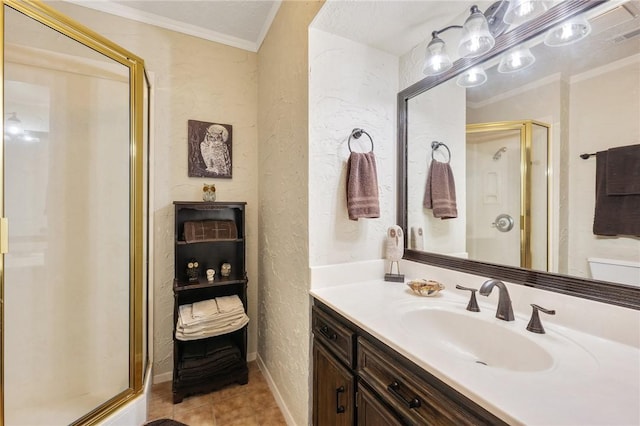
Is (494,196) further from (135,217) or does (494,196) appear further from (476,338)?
(135,217)

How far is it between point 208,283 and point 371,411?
1304 millimetres

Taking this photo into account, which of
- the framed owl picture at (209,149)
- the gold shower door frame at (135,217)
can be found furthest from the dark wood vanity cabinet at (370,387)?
the framed owl picture at (209,149)

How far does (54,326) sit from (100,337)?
0.75 feet

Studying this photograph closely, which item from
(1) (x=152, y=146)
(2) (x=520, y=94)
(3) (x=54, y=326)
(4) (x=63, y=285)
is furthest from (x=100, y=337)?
(2) (x=520, y=94)

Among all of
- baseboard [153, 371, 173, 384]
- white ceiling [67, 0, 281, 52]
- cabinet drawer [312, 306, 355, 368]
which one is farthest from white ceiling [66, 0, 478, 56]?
baseboard [153, 371, 173, 384]

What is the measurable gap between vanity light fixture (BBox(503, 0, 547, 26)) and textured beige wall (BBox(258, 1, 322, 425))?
0.78m

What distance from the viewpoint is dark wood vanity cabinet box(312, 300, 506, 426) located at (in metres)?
0.62

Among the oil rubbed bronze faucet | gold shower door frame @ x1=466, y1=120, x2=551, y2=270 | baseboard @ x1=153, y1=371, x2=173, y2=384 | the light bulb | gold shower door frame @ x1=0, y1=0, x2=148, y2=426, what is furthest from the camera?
baseboard @ x1=153, y1=371, x2=173, y2=384

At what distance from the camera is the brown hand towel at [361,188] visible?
1.31 m

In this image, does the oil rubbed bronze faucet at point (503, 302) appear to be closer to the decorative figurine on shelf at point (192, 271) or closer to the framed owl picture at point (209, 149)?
the decorative figurine on shelf at point (192, 271)

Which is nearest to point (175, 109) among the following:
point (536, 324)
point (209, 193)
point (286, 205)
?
point (209, 193)

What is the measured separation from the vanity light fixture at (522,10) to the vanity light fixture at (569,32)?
0.08 m

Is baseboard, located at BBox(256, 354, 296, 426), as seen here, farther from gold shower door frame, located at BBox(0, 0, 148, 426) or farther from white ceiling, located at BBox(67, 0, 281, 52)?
white ceiling, located at BBox(67, 0, 281, 52)

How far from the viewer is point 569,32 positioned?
34.9 inches
